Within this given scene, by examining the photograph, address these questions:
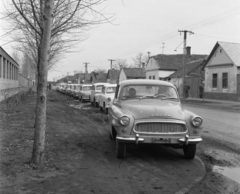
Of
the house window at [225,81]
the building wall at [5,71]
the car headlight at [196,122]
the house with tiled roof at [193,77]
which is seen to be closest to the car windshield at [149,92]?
the car headlight at [196,122]

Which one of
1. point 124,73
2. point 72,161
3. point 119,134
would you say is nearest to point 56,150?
point 72,161

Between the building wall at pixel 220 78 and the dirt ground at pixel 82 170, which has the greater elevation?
the building wall at pixel 220 78

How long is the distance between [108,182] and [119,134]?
1288mm

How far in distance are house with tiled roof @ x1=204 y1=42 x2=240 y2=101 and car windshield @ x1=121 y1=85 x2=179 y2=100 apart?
68.0 ft

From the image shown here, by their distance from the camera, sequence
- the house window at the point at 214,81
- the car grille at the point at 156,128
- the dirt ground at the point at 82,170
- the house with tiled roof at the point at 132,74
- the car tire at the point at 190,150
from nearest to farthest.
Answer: the dirt ground at the point at 82,170 → the car grille at the point at 156,128 → the car tire at the point at 190,150 → the house window at the point at 214,81 → the house with tiled roof at the point at 132,74

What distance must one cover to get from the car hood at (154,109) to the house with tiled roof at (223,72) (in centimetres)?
2150

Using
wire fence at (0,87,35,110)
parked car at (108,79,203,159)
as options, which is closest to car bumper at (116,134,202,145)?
parked car at (108,79,203,159)

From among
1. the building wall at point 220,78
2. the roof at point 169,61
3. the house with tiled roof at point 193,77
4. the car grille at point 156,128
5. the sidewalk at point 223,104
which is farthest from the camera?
the roof at point 169,61

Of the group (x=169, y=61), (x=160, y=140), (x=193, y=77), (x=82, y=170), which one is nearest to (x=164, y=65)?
(x=169, y=61)

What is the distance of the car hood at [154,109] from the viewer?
544cm

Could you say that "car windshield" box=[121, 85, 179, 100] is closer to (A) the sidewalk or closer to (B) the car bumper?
(B) the car bumper

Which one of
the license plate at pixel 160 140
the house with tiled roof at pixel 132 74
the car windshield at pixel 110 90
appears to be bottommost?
the license plate at pixel 160 140

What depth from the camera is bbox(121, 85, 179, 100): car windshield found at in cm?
677

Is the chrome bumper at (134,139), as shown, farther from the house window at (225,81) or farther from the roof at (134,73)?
the roof at (134,73)
